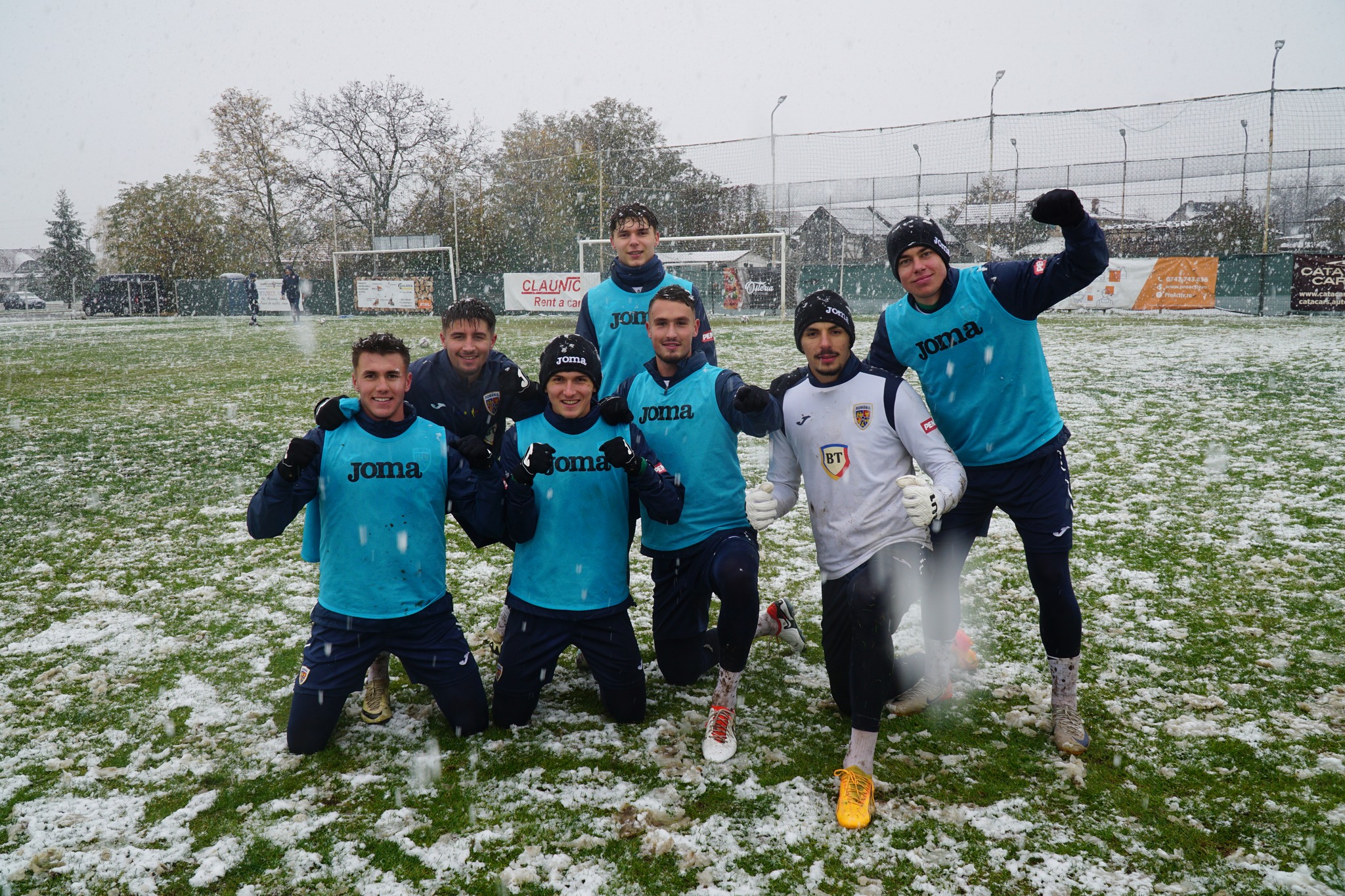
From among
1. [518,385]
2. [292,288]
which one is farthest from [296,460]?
[292,288]

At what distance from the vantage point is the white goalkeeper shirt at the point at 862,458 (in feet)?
9.74

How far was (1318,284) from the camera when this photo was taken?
817 inches

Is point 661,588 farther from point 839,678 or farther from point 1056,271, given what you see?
point 1056,271

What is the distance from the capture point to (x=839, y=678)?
3.19 m

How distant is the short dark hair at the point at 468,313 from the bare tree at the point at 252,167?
153 ft

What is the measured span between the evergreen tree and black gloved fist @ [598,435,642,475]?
75.2 meters

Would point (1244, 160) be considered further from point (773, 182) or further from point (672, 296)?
point (672, 296)

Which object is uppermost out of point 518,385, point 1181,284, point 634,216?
point 1181,284

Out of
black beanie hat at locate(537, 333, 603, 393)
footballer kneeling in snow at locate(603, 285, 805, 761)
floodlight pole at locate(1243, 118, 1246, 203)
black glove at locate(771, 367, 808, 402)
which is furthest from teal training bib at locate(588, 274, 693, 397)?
floodlight pole at locate(1243, 118, 1246, 203)

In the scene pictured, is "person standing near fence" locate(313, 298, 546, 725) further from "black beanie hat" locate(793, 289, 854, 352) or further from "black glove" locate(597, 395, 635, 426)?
"black beanie hat" locate(793, 289, 854, 352)

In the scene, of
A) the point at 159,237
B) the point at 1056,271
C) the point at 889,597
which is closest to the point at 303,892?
the point at 889,597

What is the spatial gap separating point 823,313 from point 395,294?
33129mm

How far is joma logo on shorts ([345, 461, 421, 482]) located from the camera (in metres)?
3.20

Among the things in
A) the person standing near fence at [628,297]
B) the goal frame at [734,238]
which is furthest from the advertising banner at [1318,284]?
the person standing near fence at [628,297]
